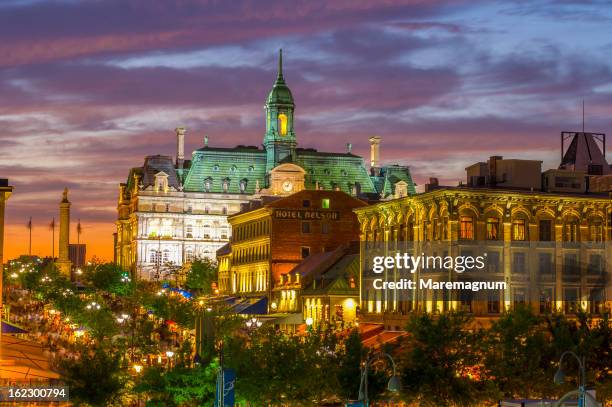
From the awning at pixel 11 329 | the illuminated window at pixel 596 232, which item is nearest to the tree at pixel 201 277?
the illuminated window at pixel 596 232

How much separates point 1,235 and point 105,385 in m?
16.2

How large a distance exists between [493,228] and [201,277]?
91.9 meters

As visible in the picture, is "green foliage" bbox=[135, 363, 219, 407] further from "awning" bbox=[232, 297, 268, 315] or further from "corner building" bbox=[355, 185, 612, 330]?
"awning" bbox=[232, 297, 268, 315]

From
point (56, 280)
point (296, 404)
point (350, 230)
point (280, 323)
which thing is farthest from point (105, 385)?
point (56, 280)

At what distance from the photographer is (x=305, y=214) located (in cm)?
13500

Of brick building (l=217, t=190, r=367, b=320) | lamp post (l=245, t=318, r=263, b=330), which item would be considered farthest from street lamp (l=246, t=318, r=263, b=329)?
brick building (l=217, t=190, r=367, b=320)

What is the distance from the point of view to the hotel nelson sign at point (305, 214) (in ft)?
440

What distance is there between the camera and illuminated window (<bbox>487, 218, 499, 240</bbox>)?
9238 centimetres

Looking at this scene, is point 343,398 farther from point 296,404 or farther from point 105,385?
point 105,385

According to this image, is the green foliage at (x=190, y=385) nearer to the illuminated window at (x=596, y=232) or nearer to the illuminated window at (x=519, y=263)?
the illuminated window at (x=519, y=263)

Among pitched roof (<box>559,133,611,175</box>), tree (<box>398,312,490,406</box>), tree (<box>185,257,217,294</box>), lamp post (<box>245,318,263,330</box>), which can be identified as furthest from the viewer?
tree (<box>185,257,217,294</box>)

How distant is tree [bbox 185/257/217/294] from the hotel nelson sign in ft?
136

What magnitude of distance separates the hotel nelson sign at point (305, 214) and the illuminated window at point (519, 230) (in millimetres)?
43393

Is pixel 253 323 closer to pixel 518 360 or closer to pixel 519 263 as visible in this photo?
pixel 519 263
